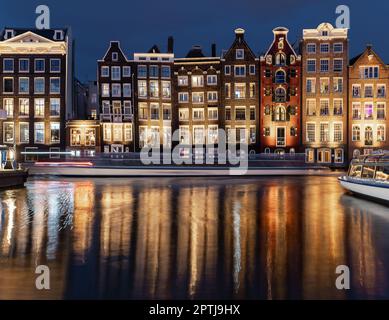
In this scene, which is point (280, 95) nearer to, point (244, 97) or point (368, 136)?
point (244, 97)

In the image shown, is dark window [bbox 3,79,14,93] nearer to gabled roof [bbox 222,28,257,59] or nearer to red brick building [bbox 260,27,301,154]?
gabled roof [bbox 222,28,257,59]

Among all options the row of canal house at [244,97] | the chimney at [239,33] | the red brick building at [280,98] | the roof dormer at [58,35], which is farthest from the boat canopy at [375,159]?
the roof dormer at [58,35]

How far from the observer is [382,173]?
23.8 meters

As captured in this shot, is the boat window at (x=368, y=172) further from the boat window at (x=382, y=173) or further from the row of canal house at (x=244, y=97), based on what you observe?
the row of canal house at (x=244, y=97)

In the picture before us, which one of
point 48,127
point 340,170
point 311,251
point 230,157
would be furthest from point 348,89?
point 311,251

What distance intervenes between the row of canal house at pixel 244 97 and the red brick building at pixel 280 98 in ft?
0.50

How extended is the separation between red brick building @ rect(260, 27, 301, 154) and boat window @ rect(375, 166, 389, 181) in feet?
149

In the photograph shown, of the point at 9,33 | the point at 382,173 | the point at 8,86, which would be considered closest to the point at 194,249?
the point at 382,173

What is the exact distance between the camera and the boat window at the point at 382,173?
23317mm

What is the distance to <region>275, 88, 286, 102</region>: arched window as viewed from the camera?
70062 millimetres

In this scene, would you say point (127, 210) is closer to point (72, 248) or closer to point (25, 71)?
point (72, 248)

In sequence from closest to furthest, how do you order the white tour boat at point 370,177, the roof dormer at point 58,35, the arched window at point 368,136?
the white tour boat at point 370,177
the arched window at point 368,136
the roof dormer at point 58,35

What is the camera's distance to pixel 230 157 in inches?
2388
